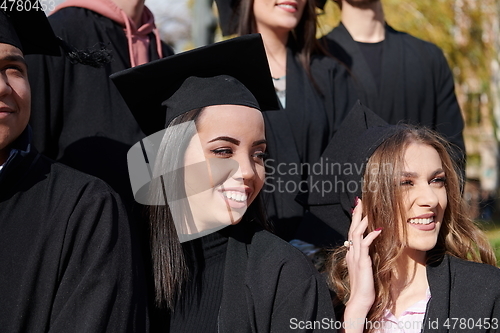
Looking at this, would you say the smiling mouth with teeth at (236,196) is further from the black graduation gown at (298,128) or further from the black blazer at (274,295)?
the black graduation gown at (298,128)

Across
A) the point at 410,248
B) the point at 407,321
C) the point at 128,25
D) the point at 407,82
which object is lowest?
the point at 407,321

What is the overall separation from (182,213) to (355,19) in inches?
85.1

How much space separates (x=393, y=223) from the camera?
2850 millimetres

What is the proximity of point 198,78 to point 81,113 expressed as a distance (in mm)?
846

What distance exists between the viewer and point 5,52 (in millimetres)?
2443

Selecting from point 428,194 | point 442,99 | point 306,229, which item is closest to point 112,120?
point 306,229

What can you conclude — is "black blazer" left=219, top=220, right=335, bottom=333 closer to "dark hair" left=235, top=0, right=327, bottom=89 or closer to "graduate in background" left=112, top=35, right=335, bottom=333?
"graduate in background" left=112, top=35, right=335, bottom=333

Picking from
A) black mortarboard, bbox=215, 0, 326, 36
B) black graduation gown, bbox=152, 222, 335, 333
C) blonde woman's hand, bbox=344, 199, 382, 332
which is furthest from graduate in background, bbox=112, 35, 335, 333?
black mortarboard, bbox=215, 0, 326, 36

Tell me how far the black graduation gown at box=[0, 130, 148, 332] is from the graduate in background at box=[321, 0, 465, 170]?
7.21ft

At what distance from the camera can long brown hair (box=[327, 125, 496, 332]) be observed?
2.84 m

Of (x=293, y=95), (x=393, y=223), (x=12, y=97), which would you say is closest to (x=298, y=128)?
(x=293, y=95)

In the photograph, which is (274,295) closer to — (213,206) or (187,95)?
(213,206)

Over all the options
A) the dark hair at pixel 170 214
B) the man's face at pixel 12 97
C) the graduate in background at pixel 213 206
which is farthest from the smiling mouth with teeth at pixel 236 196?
the man's face at pixel 12 97

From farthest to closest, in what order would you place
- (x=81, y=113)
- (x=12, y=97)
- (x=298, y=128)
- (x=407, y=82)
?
(x=407, y=82)
(x=298, y=128)
(x=81, y=113)
(x=12, y=97)
